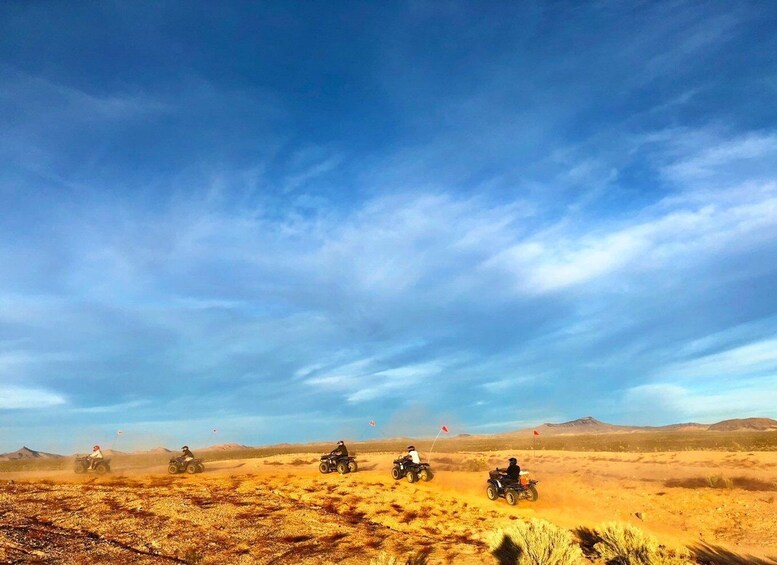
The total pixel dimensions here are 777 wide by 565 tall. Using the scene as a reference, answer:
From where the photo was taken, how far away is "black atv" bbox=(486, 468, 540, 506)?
23766 mm

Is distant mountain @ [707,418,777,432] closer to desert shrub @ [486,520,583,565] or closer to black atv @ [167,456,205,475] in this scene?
black atv @ [167,456,205,475]

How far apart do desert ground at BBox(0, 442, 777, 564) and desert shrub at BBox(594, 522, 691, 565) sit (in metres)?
2.66

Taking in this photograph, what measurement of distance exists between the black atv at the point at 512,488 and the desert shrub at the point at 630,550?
649 cm

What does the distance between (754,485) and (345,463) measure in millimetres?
22321

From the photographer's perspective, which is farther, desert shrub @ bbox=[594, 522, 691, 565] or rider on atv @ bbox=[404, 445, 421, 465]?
rider on atv @ bbox=[404, 445, 421, 465]

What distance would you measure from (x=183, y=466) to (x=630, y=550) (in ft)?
93.7

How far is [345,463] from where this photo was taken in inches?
1252

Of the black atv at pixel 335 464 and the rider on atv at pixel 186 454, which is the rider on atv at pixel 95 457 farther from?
the black atv at pixel 335 464

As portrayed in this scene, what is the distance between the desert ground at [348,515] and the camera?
1483cm

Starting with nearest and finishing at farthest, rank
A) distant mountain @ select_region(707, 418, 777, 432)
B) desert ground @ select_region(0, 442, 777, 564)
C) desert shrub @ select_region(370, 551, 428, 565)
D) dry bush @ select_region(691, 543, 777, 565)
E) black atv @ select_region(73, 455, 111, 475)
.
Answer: desert shrub @ select_region(370, 551, 428, 565)
desert ground @ select_region(0, 442, 777, 564)
dry bush @ select_region(691, 543, 777, 565)
black atv @ select_region(73, 455, 111, 475)
distant mountain @ select_region(707, 418, 777, 432)

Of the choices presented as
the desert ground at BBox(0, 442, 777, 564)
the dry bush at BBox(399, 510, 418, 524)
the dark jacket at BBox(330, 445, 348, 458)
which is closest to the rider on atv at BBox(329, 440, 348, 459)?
the dark jacket at BBox(330, 445, 348, 458)

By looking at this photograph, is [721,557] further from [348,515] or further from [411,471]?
[411,471]

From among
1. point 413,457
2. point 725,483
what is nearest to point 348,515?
point 413,457

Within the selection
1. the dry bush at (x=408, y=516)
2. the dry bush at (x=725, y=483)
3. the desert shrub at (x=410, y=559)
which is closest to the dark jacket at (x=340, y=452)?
the dry bush at (x=408, y=516)
